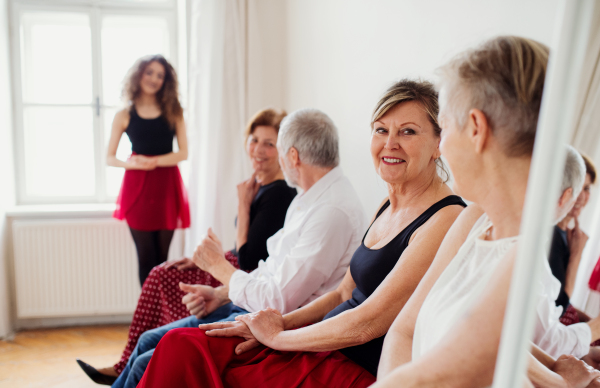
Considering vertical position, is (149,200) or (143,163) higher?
(143,163)

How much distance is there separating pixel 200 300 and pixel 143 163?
1.27m

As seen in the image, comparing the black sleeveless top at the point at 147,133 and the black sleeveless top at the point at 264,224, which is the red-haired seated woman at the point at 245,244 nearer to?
the black sleeveless top at the point at 264,224

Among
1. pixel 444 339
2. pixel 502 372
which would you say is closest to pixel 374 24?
pixel 444 339

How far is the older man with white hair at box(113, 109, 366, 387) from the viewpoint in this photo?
1.45 meters

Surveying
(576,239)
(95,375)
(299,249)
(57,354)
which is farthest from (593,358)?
(57,354)

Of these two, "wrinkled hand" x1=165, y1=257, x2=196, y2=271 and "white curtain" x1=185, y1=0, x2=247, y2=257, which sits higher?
"white curtain" x1=185, y1=0, x2=247, y2=257

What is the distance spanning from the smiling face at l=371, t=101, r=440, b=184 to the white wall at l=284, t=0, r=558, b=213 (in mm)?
168

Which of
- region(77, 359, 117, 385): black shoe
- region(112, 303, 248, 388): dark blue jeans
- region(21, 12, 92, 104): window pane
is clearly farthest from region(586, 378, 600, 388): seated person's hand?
region(21, 12, 92, 104): window pane

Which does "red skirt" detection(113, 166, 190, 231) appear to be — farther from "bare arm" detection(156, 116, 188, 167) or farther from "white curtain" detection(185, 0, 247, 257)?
"white curtain" detection(185, 0, 247, 257)

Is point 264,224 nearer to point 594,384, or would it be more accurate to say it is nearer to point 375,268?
point 375,268

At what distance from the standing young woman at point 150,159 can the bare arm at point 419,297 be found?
2.08 m

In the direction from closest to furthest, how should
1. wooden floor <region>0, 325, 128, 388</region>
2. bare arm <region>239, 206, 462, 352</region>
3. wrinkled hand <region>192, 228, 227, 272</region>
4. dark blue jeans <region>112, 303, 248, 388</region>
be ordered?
bare arm <region>239, 206, 462, 352</region> → dark blue jeans <region>112, 303, 248, 388</region> → wrinkled hand <region>192, 228, 227, 272</region> → wooden floor <region>0, 325, 128, 388</region>

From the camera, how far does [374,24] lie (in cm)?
184

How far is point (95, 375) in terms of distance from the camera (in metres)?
2.00
